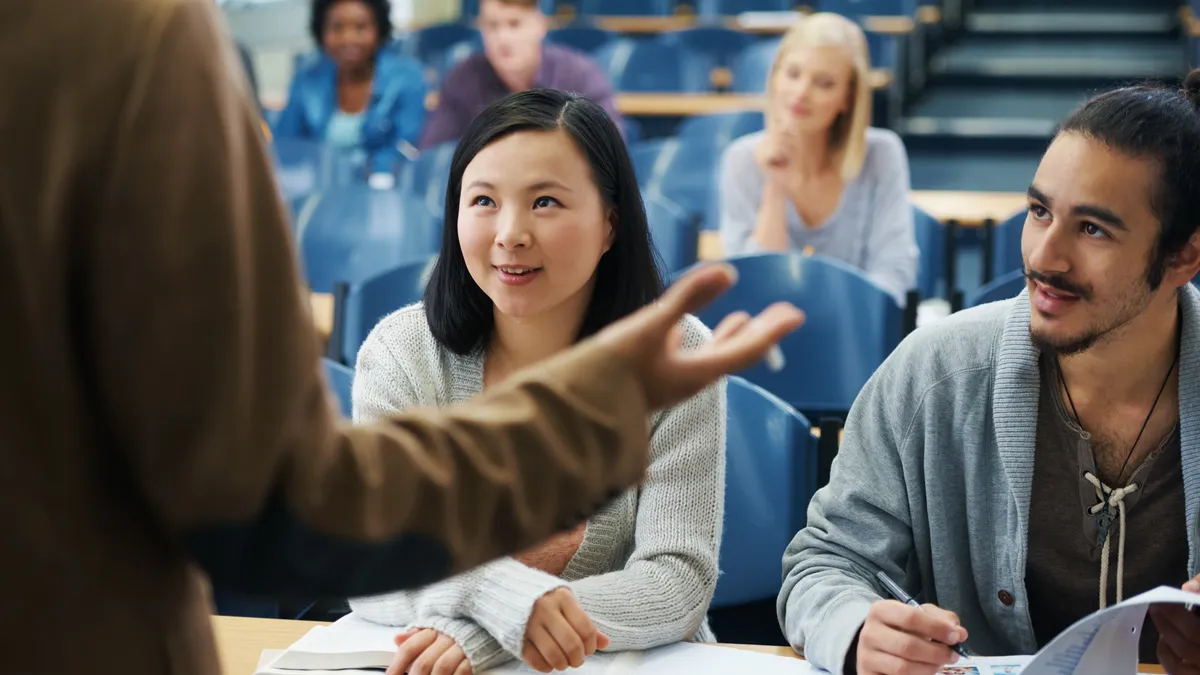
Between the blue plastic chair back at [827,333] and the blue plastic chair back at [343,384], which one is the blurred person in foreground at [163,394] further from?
the blue plastic chair back at [827,333]

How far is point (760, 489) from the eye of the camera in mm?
2047

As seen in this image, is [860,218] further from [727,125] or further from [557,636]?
[557,636]

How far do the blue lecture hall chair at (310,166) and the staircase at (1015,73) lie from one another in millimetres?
3533

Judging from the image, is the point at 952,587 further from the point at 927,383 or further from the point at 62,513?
the point at 62,513

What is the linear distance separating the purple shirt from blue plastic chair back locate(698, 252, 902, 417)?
2434mm

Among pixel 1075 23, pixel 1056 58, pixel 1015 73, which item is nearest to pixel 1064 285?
pixel 1015 73

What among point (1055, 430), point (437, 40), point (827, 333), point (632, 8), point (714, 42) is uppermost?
point (632, 8)

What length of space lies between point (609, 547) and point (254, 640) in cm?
49

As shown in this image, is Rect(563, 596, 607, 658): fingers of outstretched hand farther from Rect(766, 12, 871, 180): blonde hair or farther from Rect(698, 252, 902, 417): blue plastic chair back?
Rect(766, 12, 871, 180): blonde hair

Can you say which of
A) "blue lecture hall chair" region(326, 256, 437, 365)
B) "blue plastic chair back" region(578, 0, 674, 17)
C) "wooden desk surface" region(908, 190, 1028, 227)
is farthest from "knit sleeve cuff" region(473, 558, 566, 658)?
"blue plastic chair back" region(578, 0, 674, 17)

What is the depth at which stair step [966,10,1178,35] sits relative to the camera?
8.60 m

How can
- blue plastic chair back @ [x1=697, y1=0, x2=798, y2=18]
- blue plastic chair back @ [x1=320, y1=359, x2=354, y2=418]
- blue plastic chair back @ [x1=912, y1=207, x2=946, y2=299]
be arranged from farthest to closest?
blue plastic chair back @ [x1=697, y1=0, x2=798, y2=18], blue plastic chair back @ [x1=912, y1=207, x2=946, y2=299], blue plastic chair back @ [x1=320, y1=359, x2=354, y2=418]

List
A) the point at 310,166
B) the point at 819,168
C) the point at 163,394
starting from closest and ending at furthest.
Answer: the point at 163,394, the point at 819,168, the point at 310,166

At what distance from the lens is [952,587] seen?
1.71 meters
